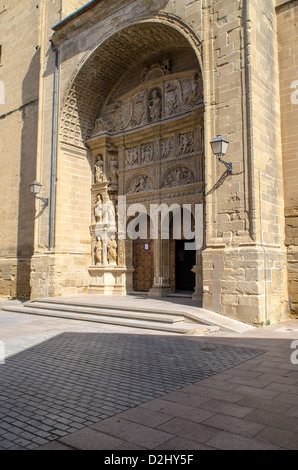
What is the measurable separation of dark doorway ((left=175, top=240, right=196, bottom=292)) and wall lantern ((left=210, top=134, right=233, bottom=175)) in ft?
16.6

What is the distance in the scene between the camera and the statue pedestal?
13266mm

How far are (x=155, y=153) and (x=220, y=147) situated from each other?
486 cm

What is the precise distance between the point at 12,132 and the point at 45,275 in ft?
24.0

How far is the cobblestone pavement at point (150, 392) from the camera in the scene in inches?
115

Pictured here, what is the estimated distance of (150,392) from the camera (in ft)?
13.2

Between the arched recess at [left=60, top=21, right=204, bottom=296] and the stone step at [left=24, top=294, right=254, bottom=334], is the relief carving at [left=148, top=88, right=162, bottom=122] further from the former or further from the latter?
the stone step at [left=24, top=294, right=254, bottom=334]

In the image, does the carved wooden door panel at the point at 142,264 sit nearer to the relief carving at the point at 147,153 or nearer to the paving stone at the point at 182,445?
the relief carving at the point at 147,153

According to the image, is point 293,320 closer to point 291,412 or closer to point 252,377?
point 252,377

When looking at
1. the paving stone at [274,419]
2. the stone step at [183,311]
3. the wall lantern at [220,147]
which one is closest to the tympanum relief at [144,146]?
the wall lantern at [220,147]

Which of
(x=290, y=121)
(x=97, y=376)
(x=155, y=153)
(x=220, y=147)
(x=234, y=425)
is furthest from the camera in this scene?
(x=155, y=153)

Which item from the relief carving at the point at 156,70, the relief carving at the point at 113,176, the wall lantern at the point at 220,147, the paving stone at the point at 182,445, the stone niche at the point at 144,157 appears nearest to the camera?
the paving stone at the point at 182,445

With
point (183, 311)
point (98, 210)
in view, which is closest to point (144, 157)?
point (98, 210)

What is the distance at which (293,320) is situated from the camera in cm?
889

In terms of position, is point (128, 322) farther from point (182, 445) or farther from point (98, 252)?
point (182, 445)
